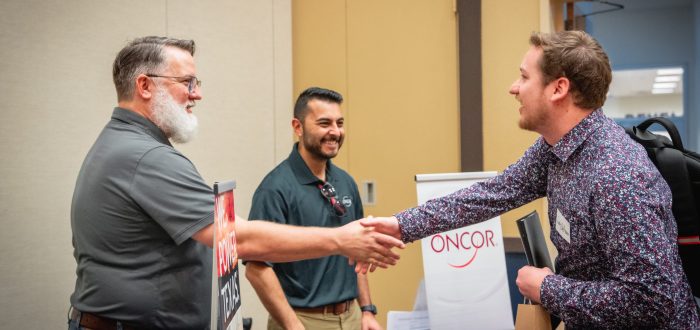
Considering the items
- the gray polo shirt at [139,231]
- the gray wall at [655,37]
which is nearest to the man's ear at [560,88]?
the gray polo shirt at [139,231]

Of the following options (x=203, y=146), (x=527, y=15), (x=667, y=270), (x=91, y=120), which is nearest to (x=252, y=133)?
(x=203, y=146)

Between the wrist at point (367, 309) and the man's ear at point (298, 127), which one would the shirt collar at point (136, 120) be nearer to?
the man's ear at point (298, 127)

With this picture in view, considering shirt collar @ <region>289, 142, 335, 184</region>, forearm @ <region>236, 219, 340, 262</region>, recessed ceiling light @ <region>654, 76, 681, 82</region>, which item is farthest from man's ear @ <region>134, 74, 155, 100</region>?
recessed ceiling light @ <region>654, 76, 681, 82</region>

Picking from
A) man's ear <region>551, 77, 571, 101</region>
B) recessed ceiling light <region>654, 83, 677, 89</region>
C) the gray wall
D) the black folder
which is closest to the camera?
man's ear <region>551, 77, 571, 101</region>

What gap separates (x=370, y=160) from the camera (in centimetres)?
414

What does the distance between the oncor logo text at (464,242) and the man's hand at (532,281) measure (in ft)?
4.01

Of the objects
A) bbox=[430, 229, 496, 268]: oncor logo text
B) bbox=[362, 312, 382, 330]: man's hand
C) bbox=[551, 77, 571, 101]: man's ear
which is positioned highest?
bbox=[551, 77, 571, 101]: man's ear

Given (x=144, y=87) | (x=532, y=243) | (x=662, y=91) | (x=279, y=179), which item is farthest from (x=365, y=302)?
(x=662, y=91)

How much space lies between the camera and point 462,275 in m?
2.94

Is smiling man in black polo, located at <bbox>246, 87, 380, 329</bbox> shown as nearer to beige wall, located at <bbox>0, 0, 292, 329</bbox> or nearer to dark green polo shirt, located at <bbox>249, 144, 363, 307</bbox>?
dark green polo shirt, located at <bbox>249, 144, 363, 307</bbox>

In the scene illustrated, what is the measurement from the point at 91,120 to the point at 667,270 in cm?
250

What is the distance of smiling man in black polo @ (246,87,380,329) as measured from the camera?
8.03ft

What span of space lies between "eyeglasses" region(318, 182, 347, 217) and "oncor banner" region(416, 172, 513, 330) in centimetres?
42

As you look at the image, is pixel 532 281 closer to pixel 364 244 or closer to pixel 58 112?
pixel 364 244
